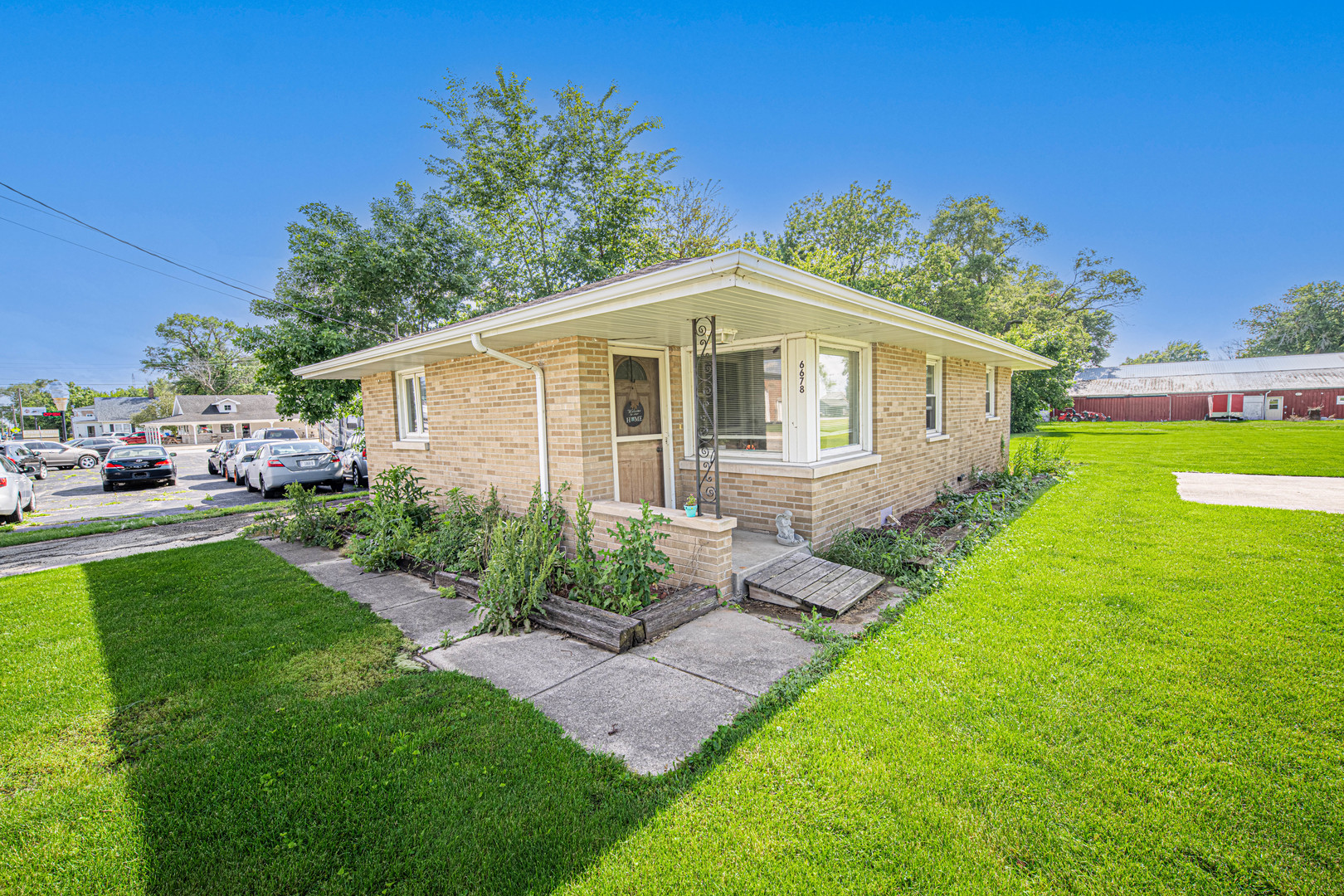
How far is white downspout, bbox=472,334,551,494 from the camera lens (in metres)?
5.82

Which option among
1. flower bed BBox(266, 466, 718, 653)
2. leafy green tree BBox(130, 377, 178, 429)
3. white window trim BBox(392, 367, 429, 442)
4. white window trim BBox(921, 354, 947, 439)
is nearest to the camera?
flower bed BBox(266, 466, 718, 653)

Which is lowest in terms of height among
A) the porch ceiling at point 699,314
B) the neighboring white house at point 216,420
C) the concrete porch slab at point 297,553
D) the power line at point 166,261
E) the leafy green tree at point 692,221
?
the concrete porch slab at point 297,553

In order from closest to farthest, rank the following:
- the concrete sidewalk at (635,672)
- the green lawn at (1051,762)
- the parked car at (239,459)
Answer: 1. the green lawn at (1051,762)
2. the concrete sidewalk at (635,672)
3. the parked car at (239,459)

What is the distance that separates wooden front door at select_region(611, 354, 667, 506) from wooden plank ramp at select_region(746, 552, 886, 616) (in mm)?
1924

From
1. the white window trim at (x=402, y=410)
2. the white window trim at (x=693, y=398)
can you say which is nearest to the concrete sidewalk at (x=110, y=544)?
the white window trim at (x=402, y=410)

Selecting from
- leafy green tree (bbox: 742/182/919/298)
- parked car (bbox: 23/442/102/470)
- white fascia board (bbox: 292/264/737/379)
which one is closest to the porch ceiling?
white fascia board (bbox: 292/264/737/379)

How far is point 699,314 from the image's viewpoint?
15.3 ft

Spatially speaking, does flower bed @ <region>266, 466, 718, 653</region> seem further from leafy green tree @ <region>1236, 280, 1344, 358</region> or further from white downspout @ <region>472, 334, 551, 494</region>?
leafy green tree @ <region>1236, 280, 1344, 358</region>

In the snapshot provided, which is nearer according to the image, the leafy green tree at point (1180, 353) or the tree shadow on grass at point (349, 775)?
the tree shadow on grass at point (349, 775)

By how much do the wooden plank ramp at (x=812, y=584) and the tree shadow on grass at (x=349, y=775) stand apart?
1.55 m

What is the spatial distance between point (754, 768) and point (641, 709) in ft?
2.77

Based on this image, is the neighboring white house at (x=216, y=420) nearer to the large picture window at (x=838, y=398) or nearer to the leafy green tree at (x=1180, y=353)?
the large picture window at (x=838, y=398)

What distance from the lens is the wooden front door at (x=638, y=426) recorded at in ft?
20.3

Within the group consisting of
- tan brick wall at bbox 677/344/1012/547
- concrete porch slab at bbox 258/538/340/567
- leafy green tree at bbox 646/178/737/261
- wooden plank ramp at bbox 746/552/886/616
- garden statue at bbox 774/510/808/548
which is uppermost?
leafy green tree at bbox 646/178/737/261
